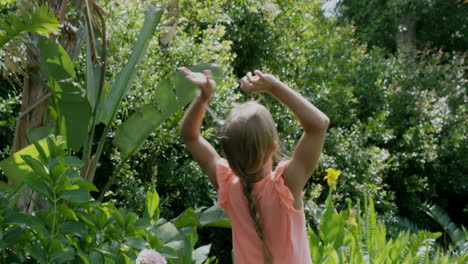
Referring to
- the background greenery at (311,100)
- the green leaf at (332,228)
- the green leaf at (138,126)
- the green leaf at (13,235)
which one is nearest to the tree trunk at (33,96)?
the background greenery at (311,100)

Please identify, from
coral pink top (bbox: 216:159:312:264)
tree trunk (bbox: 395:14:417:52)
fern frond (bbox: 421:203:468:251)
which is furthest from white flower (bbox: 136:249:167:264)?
tree trunk (bbox: 395:14:417:52)

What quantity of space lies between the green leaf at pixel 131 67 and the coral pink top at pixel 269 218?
1277mm

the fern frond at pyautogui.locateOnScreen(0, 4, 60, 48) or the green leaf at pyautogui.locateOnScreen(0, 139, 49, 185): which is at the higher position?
the fern frond at pyautogui.locateOnScreen(0, 4, 60, 48)

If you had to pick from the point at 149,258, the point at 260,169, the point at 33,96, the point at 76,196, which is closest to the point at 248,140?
the point at 260,169

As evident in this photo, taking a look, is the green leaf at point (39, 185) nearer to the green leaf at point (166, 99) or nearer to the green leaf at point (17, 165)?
the green leaf at point (17, 165)

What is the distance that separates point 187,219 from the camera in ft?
9.98

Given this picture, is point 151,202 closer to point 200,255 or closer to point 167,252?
point 200,255

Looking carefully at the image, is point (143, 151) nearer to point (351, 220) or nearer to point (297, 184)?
point (351, 220)

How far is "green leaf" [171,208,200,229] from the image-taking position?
3023 mm

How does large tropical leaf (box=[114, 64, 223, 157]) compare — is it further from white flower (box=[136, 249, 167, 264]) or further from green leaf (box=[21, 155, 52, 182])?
white flower (box=[136, 249, 167, 264])

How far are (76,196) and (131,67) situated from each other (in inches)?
36.4

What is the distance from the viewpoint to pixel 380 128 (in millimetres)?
5969

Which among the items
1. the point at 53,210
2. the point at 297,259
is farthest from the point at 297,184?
the point at 53,210

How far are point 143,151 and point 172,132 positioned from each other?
304mm
